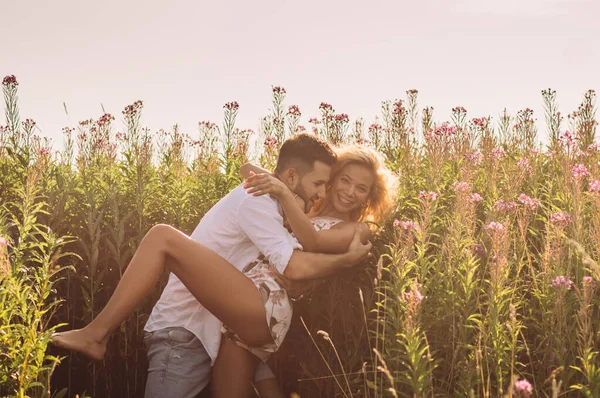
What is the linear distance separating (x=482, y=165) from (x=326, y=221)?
2607mm

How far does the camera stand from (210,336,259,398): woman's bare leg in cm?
335

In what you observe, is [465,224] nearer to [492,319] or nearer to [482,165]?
[492,319]

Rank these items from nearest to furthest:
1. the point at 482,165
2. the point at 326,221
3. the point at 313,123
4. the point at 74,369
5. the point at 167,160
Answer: the point at 74,369 < the point at 326,221 < the point at 167,160 < the point at 482,165 < the point at 313,123

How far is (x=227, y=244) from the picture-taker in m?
3.55

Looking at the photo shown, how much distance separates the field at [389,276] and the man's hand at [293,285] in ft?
0.73

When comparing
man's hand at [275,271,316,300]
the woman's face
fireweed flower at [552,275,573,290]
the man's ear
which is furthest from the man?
fireweed flower at [552,275,573,290]

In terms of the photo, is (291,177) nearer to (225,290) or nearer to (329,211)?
(329,211)

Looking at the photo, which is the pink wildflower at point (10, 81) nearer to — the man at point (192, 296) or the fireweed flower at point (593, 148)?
the man at point (192, 296)

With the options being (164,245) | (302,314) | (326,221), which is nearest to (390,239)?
(326,221)

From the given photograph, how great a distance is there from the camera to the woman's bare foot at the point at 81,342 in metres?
2.84

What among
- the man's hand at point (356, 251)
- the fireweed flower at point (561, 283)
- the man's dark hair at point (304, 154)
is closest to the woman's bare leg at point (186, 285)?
the man's hand at point (356, 251)

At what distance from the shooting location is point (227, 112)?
6.26m

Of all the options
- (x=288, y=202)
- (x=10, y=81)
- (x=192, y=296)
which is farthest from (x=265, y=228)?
(x=10, y=81)

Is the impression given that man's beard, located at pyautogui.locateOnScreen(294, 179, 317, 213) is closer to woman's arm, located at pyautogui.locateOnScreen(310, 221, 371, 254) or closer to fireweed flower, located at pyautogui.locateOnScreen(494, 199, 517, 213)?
woman's arm, located at pyautogui.locateOnScreen(310, 221, 371, 254)
